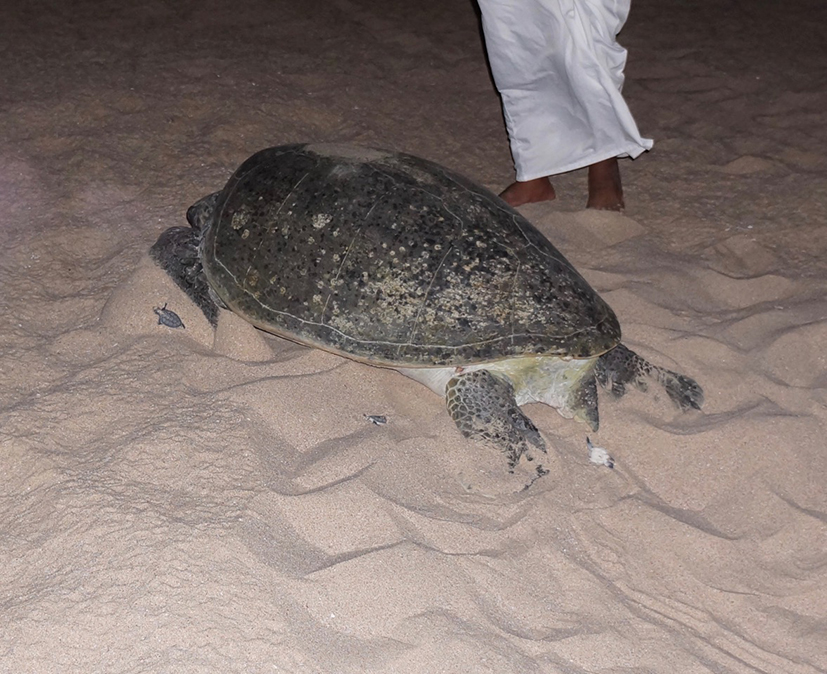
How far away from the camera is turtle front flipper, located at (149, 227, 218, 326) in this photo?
2688mm

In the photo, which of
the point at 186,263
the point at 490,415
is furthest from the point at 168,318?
the point at 490,415

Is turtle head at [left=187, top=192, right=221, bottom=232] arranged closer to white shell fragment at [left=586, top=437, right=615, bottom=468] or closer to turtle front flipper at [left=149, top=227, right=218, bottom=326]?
turtle front flipper at [left=149, top=227, right=218, bottom=326]

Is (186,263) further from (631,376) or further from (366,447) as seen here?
(631,376)

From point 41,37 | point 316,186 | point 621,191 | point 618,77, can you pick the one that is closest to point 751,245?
point 621,191

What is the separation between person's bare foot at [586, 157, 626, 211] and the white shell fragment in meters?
1.53

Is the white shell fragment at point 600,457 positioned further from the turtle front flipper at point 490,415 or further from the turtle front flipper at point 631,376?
the turtle front flipper at point 631,376

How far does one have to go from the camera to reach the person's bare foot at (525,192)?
11.8 ft

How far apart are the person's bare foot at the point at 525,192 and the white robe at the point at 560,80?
10 cm

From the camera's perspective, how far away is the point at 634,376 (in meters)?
2.57

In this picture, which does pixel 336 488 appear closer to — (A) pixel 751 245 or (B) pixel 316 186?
(B) pixel 316 186

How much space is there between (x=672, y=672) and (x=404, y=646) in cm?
60

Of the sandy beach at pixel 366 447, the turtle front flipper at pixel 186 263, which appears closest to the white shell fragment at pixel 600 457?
the sandy beach at pixel 366 447

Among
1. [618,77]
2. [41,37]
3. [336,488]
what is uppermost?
[41,37]

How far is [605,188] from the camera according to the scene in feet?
11.7
